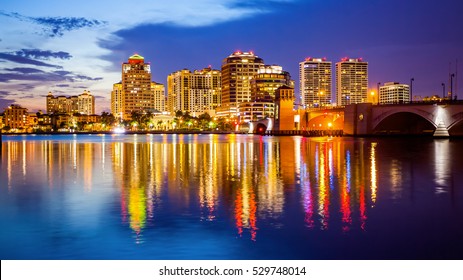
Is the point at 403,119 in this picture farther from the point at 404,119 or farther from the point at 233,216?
the point at 233,216

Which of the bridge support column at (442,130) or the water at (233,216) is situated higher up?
the bridge support column at (442,130)

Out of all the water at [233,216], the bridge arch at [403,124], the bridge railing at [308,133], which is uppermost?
the bridge arch at [403,124]

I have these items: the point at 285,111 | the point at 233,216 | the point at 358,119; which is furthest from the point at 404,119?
the point at 233,216

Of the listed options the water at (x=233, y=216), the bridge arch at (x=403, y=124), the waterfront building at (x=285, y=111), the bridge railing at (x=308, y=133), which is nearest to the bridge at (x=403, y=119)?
the bridge arch at (x=403, y=124)

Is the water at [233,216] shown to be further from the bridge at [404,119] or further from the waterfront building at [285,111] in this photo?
the waterfront building at [285,111]

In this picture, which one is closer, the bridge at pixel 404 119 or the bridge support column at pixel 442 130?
the bridge at pixel 404 119

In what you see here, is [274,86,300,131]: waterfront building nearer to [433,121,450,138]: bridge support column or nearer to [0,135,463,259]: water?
[433,121,450,138]: bridge support column

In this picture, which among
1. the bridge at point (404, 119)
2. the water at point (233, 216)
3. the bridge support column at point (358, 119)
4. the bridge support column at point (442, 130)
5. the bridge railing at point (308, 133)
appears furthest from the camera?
the bridge railing at point (308, 133)

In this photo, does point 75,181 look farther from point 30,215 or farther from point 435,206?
point 435,206

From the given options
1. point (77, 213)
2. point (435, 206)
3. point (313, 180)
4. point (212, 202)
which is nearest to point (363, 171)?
point (313, 180)

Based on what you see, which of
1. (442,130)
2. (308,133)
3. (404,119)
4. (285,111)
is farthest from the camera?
(285,111)

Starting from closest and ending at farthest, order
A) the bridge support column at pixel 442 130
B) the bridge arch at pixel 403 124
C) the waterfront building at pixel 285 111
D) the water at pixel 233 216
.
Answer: the water at pixel 233 216 → the bridge support column at pixel 442 130 → the bridge arch at pixel 403 124 → the waterfront building at pixel 285 111

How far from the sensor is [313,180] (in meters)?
31.0
